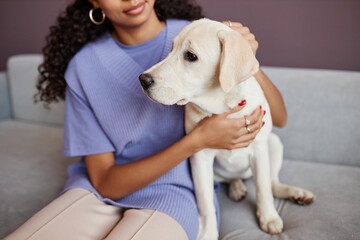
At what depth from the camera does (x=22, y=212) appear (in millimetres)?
1370

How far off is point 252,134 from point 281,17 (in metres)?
1.01

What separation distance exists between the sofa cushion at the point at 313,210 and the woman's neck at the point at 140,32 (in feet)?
2.62

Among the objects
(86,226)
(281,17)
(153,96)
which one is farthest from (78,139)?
(281,17)

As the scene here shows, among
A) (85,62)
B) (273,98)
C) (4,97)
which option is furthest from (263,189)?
(4,97)

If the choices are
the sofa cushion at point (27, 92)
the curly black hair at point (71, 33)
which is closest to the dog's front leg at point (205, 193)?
the curly black hair at point (71, 33)

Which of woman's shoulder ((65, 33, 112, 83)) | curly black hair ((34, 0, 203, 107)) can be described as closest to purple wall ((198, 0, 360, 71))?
curly black hair ((34, 0, 203, 107))

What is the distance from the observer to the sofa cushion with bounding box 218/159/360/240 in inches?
43.9

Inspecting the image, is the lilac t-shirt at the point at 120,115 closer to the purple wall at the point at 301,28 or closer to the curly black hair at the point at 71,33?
the curly black hair at the point at 71,33

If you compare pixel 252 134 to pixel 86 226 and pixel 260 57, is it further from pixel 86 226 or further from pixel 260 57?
pixel 260 57

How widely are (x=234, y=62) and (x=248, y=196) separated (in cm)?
76

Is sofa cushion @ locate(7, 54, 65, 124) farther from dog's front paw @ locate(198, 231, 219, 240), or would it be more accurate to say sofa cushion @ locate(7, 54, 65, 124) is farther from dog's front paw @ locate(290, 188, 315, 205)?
dog's front paw @ locate(290, 188, 315, 205)

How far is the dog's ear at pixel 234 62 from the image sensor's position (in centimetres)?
87

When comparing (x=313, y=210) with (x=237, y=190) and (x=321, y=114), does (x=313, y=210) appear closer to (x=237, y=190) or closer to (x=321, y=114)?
(x=237, y=190)

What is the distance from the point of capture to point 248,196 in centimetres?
141
